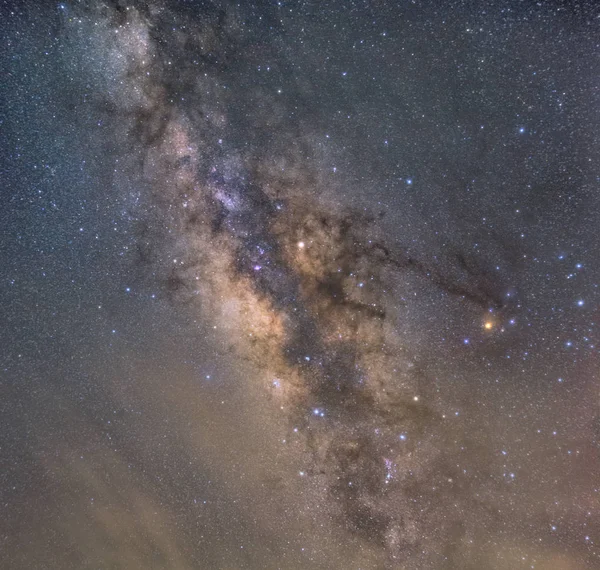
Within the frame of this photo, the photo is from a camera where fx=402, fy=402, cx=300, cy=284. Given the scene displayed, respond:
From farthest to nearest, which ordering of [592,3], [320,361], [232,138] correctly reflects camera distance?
A: 1. [320,361]
2. [232,138]
3. [592,3]

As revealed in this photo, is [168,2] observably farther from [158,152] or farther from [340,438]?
[340,438]

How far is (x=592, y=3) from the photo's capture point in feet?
Result: 19.3

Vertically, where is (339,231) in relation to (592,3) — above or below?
below

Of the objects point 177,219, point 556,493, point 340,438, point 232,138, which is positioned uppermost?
point 232,138

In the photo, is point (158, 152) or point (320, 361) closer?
point (158, 152)

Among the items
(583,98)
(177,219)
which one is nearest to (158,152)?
(177,219)

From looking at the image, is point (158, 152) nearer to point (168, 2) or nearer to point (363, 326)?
point (168, 2)

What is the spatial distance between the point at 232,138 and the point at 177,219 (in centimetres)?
170

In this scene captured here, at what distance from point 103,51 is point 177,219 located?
2.89 metres

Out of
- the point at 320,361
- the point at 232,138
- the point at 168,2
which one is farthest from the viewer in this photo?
the point at 320,361

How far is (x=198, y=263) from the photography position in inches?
284

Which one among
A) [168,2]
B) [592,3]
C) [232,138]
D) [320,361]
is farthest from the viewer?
[320,361]

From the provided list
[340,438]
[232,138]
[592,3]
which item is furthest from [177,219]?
[592,3]

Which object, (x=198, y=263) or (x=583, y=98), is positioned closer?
(x=583, y=98)
